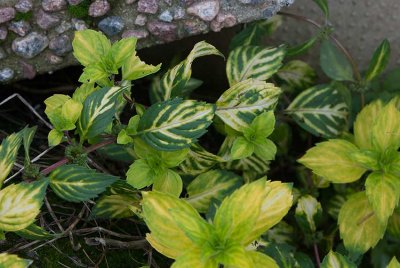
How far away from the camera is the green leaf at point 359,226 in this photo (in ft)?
4.22

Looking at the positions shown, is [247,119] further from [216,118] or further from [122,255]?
[122,255]

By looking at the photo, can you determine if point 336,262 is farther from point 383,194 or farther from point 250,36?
point 250,36

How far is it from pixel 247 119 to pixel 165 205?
1.06ft

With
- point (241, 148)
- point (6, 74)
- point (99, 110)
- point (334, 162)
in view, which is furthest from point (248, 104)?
point (6, 74)

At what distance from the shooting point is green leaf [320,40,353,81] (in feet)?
5.02

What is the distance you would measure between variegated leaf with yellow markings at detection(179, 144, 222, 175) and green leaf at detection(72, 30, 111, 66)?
29 centimetres

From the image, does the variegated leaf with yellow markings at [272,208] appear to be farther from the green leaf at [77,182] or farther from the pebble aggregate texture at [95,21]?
the pebble aggregate texture at [95,21]

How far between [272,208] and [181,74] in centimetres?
37

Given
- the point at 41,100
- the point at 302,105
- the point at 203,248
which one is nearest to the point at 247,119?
the point at 302,105

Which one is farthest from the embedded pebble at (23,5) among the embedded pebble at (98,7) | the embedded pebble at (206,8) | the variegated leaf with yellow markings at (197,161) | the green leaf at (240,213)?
the green leaf at (240,213)

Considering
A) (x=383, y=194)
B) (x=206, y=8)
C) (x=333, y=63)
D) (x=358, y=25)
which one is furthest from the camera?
(x=358, y=25)

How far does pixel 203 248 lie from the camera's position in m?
0.97

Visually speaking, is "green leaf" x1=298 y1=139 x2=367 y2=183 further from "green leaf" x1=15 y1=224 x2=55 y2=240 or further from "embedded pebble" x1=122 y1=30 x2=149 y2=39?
"green leaf" x1=15 y1=224 x2=55 y2=240

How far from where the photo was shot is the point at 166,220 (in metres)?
1.02
